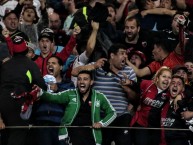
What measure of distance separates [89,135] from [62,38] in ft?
10.2

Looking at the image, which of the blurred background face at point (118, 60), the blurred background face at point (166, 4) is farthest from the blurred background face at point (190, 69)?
the blurred background face at point (166, 4)

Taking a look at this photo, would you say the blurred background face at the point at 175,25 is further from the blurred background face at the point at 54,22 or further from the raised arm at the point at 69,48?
the blurred background face at the point at 54,22

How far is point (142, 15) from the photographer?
15102 millimetres

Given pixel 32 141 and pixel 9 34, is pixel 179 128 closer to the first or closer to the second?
pixel 32 141

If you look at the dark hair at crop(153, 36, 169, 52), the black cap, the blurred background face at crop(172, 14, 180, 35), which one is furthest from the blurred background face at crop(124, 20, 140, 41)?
the black cap

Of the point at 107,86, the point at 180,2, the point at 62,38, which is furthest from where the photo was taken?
the point at 180,2

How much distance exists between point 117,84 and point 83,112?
2.65ft

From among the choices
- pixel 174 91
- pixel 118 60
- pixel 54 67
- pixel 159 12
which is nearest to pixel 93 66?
pixel 118 60

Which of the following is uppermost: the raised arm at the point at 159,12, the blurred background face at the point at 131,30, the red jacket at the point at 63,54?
the raised arm at the point at 159,12

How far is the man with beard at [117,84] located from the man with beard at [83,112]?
36 cm

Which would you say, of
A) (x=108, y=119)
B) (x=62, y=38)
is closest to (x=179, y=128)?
(x=108, y=119)

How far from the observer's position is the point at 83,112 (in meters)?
11.8

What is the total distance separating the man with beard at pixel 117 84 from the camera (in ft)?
39.6

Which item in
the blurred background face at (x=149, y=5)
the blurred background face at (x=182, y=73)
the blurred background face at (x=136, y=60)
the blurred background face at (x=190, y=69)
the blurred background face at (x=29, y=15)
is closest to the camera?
the blurred background face at (x=182, y=73)
